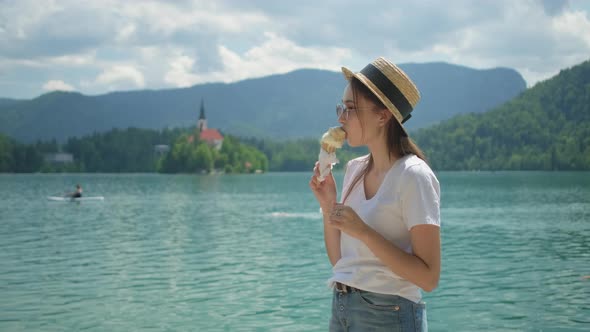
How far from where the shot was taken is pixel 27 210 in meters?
50.7

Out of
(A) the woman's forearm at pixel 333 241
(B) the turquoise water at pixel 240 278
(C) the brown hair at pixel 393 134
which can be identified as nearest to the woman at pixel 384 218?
(C) the brown hair at pixel 393 134

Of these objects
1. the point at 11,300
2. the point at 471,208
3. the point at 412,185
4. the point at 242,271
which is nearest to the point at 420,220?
the point at 412,185

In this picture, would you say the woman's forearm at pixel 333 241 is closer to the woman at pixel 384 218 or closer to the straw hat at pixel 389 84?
the woman at pixel 384 218

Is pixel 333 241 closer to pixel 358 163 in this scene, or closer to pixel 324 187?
pixel 324 187

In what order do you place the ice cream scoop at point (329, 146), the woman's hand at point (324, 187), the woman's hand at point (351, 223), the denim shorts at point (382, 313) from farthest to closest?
1. the woman's hand at point (324, 187)
2. the ice cream scoop at point (329, 146)
3. the denim shorts at point (382, 313)
4. the woman's hand at point (351, 223)

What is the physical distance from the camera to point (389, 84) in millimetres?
3312

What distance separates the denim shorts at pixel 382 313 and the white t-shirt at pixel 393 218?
0.04 meters

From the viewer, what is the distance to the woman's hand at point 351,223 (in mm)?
3119

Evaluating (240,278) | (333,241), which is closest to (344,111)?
(333,241)

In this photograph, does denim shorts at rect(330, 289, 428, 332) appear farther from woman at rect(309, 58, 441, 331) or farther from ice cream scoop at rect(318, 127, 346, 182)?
ice cream scoop at rect(318, 127, 346, 182)

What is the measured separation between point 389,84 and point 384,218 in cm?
66

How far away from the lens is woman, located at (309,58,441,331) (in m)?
3.14

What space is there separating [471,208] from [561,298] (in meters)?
36.8

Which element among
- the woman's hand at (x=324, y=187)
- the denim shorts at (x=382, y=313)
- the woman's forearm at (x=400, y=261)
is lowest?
the denim shorts at (x=382, y=313)
